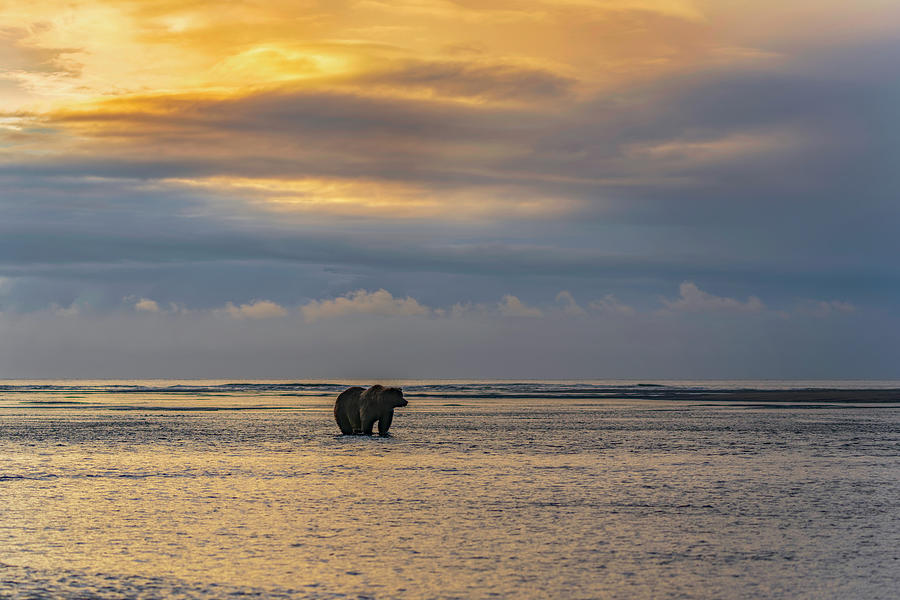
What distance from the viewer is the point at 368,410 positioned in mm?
34531

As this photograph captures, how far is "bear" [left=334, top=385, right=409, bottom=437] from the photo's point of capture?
34.5 meters

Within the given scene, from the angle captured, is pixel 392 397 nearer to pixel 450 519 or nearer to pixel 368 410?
pixel 368 410

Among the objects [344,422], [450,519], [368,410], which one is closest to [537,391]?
[344,422]

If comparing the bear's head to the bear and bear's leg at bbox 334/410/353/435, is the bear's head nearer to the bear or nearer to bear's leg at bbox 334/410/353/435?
the bear

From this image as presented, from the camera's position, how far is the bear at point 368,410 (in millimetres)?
34469

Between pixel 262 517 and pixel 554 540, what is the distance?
512cm

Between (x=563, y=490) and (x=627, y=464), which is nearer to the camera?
(x=563, y=490)

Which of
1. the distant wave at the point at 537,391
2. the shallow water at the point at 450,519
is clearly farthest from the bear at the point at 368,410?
the distant wave at the point at 537,391

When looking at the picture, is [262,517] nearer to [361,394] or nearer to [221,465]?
[221,465]

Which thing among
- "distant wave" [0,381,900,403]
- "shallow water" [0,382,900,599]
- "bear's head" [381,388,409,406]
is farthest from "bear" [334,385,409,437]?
"distant wave" [0,381,900,403]

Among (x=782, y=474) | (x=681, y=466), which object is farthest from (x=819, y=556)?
(x=681, y=466)

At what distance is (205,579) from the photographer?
36.7 feet

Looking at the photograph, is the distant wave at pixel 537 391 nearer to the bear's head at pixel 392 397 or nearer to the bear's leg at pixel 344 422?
the bear's head at pixel 392 397

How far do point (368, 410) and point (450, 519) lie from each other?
19412mm
